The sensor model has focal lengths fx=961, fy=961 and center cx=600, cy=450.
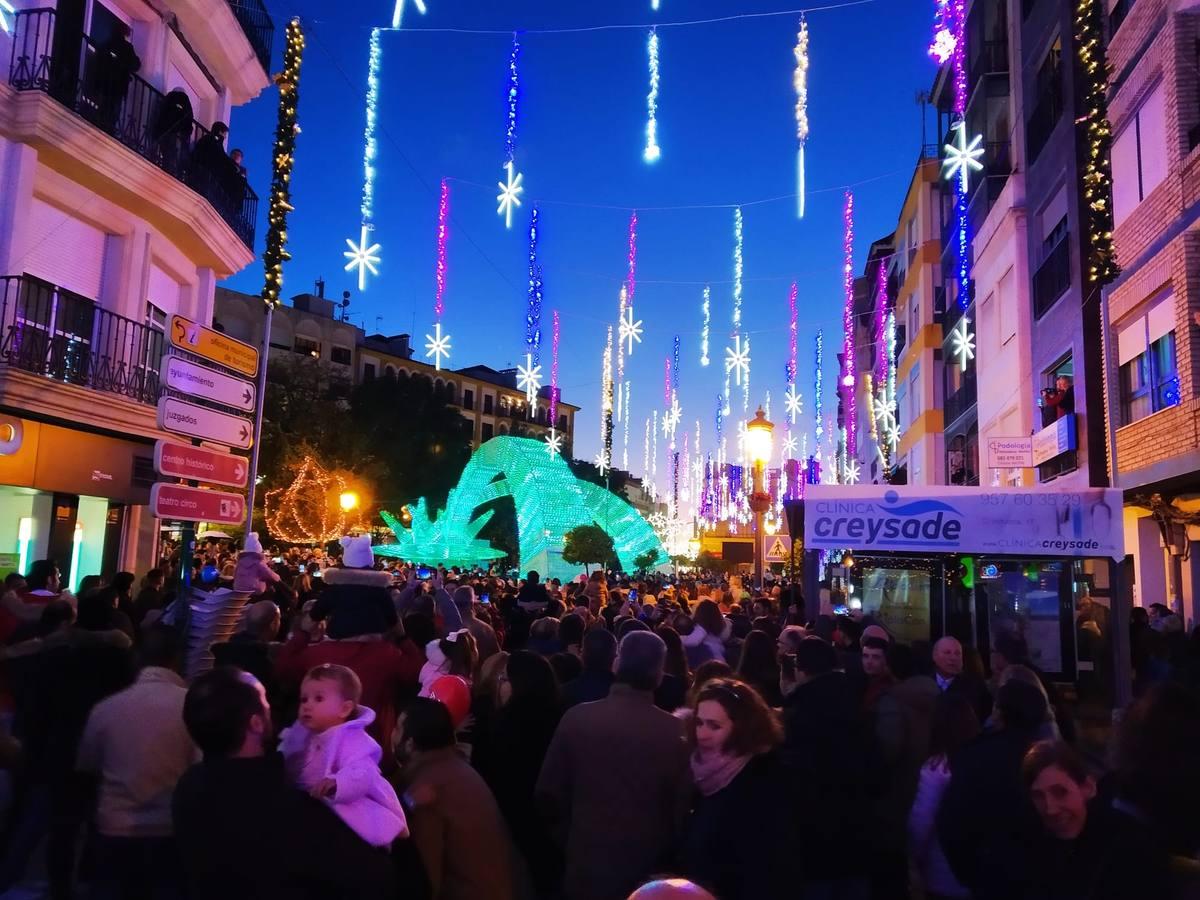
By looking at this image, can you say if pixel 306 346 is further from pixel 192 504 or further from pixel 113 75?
pixel 192 504

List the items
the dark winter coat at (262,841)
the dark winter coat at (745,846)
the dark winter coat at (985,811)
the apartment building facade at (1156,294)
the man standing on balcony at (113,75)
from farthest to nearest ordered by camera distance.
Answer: the apartment building facade at (1156,294)
the man standing on balcony at (113,75)
the dark winter coat at (985,811)
the dark winter coat at (745,846)
the dark winter coat at (262,841)

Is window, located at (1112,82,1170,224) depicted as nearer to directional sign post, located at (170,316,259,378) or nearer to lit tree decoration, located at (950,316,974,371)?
lit tree decoration, located at (950,316,974,371)

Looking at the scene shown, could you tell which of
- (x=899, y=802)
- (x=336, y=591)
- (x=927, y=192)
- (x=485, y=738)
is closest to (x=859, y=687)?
(x=899, y=802)

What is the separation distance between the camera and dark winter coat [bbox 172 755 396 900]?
2.78 meters

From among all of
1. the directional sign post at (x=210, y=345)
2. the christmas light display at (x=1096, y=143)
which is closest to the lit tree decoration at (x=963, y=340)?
the christmas light display at (x=1096, y=143)

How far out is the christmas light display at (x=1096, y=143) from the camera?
1280 cm

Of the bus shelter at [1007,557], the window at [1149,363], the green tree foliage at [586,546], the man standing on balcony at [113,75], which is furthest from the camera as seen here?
the green tree foliage at [586,546]

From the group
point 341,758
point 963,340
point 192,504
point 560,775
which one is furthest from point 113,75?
point 963,340

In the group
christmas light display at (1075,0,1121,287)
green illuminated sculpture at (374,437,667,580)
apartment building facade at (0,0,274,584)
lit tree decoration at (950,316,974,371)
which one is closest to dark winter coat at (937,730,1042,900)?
christmas light display at (1075,0,1121,287)

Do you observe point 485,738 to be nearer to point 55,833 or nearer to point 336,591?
point 336,591

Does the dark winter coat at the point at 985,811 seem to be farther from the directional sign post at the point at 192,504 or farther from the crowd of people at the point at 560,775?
the directional sign post at the point at 192,504

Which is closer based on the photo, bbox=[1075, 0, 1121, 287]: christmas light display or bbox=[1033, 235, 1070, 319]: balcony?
bbox=[1075, 0, 1121, 287]: christmas light display

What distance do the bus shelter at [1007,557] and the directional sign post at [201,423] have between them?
261 inches

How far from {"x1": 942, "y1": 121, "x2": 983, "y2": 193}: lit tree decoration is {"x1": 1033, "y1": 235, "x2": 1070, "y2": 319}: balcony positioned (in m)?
2.29
